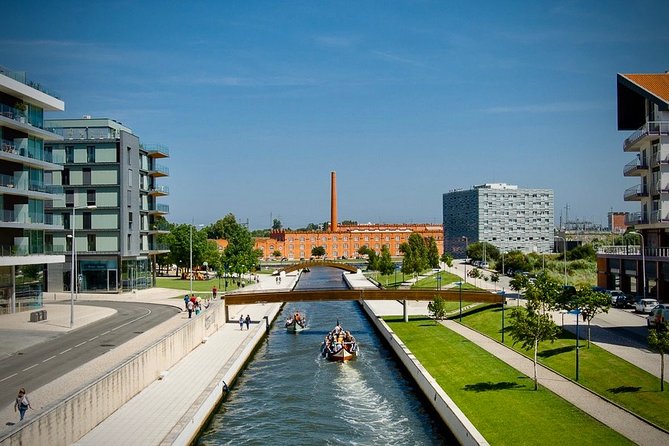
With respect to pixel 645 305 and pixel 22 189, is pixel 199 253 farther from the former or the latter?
pixel 645 305

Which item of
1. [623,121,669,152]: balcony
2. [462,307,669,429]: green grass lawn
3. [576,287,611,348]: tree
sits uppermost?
[623,121,669,152]: balcony

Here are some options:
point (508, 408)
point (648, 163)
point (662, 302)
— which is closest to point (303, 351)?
point (508, 408)

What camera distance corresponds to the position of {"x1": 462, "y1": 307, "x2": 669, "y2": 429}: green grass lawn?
2719 centimetres

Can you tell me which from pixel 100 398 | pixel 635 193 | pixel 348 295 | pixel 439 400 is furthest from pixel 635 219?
pixel 100 398

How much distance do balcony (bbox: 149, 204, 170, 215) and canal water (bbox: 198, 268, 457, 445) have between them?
132 ft

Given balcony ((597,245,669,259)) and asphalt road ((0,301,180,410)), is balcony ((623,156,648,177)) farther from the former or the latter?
asphalt road ((0,301,180,410))

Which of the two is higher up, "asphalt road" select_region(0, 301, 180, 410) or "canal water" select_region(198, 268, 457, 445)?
"asphalt road" select_region(0, 301, 180, 410)

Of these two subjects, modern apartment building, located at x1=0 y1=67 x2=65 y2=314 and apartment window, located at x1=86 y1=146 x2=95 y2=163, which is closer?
modern apartment building, located at x1=0 y1=67 x2=65 y2=314

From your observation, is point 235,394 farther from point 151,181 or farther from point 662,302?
point 151,181

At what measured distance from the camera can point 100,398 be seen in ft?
89.0

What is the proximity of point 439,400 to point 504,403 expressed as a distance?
12.5 feet

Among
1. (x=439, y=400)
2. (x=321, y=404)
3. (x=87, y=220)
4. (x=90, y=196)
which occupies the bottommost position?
(x=321, y=404)

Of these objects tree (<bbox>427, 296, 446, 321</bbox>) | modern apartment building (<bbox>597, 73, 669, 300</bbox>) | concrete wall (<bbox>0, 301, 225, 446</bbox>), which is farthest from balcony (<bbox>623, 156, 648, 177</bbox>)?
concrete wall (<bbox>0, 301, 225, 446</bbox>)

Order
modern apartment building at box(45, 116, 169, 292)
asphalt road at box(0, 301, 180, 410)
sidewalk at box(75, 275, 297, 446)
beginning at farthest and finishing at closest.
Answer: modern apartment building at box(45, 116, 169, 292), asphalt road at box(0, 301, 180, 410), sidewalk at box(75, 275, 297, 446)
